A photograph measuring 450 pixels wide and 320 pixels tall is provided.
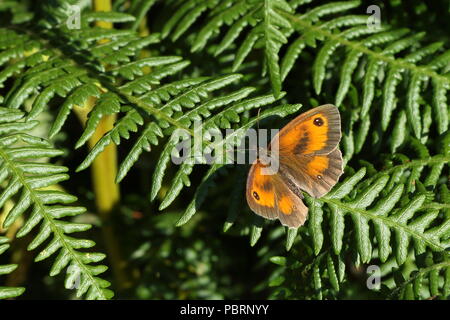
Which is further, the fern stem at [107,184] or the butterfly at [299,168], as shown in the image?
the fern stem at [107,184]

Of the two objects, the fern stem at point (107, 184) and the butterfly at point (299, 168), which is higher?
the butterfly at point (299, 168)

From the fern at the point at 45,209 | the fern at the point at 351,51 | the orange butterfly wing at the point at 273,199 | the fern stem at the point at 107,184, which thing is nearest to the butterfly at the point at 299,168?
the orange butterfly wing at the point at 273,199

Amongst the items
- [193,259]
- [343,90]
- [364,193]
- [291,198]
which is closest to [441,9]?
[343,90]

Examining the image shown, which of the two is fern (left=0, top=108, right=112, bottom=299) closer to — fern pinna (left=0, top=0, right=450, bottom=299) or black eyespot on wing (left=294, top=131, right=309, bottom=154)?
fern pinna (left=0, top=0, right=450, bottom=299)

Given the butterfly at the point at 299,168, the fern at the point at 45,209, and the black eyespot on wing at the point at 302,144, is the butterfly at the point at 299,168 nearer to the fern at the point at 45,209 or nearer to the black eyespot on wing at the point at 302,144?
the black eyespot on wing at the point at 302,144

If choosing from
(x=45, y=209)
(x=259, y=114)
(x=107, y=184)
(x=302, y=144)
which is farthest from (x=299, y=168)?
(x=107, y=184)

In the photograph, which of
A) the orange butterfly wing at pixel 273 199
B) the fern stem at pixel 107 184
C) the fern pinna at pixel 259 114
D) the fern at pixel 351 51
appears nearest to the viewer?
the orange butterfly wing at pixel 273 199

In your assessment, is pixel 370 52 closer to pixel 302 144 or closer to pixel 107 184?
pixel 302 144
